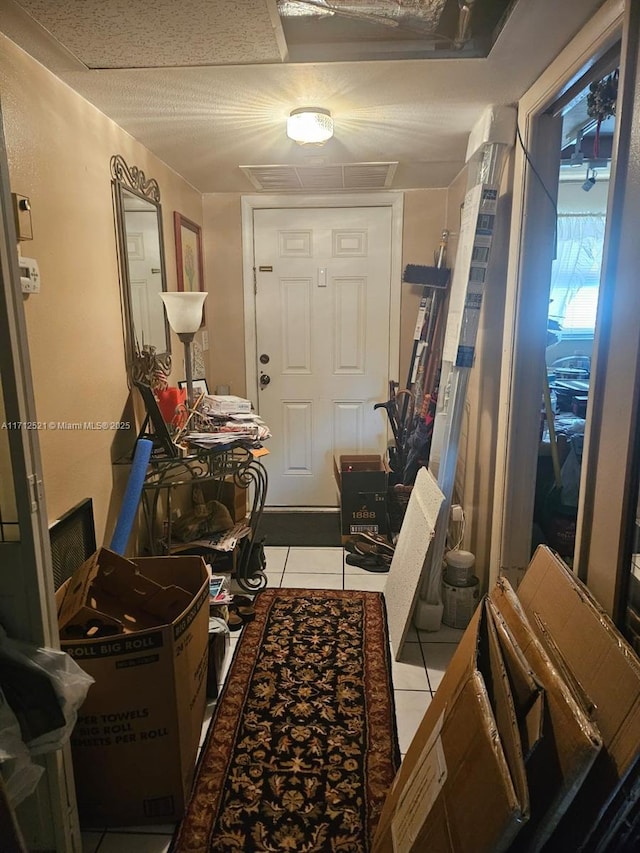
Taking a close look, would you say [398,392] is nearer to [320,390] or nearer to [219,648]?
[320,390]

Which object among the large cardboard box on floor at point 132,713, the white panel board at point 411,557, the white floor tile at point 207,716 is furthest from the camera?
the white panel board at point 411,557

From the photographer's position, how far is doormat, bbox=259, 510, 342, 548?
3.37 meters

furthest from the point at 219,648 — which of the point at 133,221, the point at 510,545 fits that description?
the point at 133,221

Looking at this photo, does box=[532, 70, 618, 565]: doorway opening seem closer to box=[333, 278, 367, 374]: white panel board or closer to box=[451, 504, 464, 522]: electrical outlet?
box=[451, 504, 464, 522]: electrical outlet

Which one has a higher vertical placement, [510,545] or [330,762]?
[510,545]

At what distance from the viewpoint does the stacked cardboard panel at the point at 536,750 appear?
37.0 inches

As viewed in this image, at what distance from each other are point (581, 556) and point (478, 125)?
1768mm

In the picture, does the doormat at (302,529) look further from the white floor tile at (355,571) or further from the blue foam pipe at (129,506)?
the blue foam pipe at (129,506)

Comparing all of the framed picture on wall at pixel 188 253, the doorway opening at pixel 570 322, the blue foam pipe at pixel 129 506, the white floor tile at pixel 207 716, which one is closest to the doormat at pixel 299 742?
the white floor tile at pixel 207 716

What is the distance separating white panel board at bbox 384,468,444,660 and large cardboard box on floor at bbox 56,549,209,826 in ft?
3.08

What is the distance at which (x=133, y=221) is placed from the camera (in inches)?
94.3

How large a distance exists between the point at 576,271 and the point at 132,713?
4.37m

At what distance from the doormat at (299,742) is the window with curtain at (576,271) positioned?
3.16 metres

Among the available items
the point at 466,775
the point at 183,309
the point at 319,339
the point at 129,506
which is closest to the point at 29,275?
the point at 129,506
